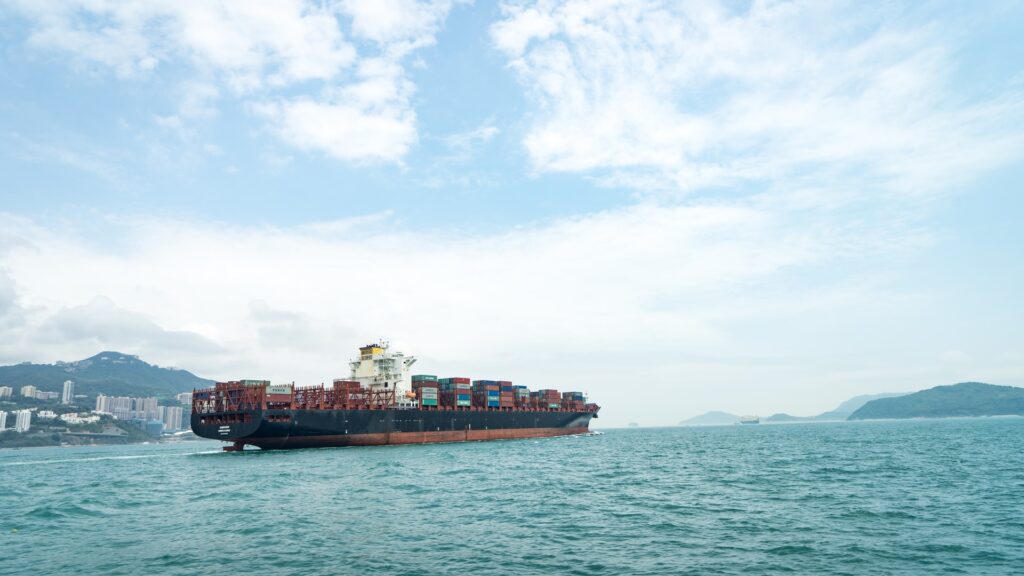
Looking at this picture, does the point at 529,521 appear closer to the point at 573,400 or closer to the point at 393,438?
the point at 393,438

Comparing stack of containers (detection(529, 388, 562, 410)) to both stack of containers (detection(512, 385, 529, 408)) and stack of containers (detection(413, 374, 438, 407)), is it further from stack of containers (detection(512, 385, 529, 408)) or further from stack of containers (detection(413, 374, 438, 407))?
stack of containers (detection(413, 374, 438, 407))

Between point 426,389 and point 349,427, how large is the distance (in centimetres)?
1737

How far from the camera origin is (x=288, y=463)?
60312mm

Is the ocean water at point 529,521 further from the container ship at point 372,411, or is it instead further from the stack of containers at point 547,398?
the stack of containers at point 547,398

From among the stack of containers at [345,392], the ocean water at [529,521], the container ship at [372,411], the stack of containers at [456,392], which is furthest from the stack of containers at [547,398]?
the ocean water at [529,521]

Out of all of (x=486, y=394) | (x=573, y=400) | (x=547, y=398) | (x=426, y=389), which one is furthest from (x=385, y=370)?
(x=573, y=400)

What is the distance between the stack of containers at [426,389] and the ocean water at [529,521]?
44.6m

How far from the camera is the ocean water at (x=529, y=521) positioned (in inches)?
830

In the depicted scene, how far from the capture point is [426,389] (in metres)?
98.1

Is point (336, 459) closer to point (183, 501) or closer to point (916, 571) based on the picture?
point (183, 501)

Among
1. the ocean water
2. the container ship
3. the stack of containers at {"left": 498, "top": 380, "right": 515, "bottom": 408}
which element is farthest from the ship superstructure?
the ocean water

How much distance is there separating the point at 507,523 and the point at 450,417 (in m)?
71.4

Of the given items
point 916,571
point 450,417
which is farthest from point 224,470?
point 916,571

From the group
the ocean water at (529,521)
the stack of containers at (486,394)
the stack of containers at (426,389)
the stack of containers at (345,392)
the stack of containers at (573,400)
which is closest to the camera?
the ocean water at (529,521)
